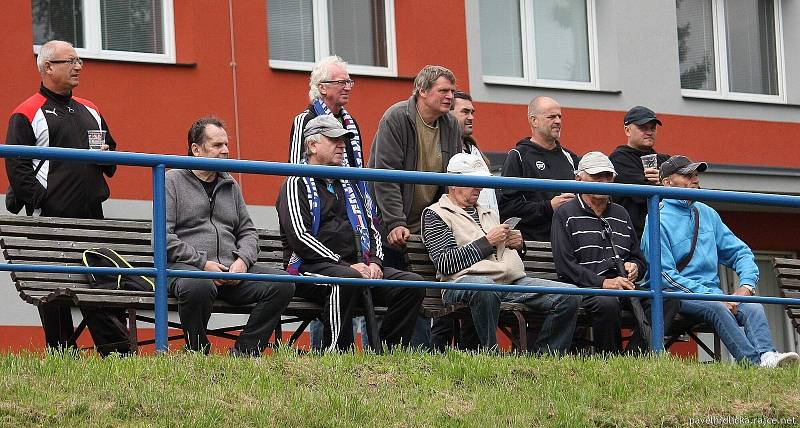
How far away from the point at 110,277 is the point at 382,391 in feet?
8.66

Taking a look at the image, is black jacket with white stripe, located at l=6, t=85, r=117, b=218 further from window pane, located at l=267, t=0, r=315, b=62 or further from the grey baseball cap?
window pane, located at l=267, t=0, r=315, b=62

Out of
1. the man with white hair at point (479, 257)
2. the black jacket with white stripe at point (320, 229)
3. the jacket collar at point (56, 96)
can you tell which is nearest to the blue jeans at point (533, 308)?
the man with white hair at point (479, 257)

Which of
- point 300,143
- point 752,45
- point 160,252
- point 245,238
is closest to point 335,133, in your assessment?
point 300,143

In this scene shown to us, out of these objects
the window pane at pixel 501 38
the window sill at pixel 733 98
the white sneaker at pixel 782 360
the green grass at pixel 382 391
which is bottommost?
the white sneaker at pixel 782 360

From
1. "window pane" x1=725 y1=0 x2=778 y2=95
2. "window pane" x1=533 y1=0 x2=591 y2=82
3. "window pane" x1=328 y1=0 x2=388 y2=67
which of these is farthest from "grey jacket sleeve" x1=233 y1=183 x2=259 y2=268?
"window pane" x1=725 y1=0 x2=778 y2=95

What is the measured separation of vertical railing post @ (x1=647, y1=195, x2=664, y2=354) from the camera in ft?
38.9

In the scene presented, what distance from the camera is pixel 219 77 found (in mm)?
18719

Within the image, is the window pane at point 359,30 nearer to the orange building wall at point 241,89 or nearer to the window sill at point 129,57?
the orange building wall at point 241,89

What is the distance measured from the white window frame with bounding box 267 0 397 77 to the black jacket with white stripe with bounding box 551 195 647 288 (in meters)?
6.96

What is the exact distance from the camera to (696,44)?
74.2 ft

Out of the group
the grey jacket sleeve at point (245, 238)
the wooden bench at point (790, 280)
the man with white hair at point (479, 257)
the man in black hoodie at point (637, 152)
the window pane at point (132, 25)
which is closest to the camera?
the grey jacket sleeve at point (245, 238)

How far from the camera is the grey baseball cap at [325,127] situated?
12.1 metres

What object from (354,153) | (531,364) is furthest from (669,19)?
(531,364)

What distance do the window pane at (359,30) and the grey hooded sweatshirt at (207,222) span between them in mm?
7875
